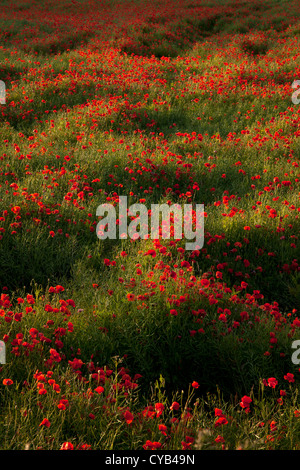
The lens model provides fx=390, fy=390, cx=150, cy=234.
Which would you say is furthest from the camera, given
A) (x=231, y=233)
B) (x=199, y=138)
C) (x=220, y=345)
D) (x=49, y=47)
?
(x=49, y=47)

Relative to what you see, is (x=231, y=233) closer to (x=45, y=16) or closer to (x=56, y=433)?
Result: (x=56, y=433)

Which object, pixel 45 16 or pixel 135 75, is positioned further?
pixel 45 16

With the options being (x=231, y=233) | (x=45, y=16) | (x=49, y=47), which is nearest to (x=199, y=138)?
(x=231, y=233)

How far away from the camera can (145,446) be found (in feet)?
6.93

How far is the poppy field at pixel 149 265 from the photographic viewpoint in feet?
7.79

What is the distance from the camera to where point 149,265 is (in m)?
3.80

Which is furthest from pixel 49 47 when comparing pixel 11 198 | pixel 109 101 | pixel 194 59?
pixel 11 198

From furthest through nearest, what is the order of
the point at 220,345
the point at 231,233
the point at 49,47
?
the point at 49,47
the point at 231,233
the point at 220,345

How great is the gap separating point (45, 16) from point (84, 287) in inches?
809

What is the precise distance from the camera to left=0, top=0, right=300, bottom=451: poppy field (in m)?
2.37

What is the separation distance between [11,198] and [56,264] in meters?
1.15

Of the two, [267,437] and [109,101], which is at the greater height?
[109,101]

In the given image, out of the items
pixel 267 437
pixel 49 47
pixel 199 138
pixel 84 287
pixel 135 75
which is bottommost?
pixel 267 437

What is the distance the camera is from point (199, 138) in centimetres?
729
